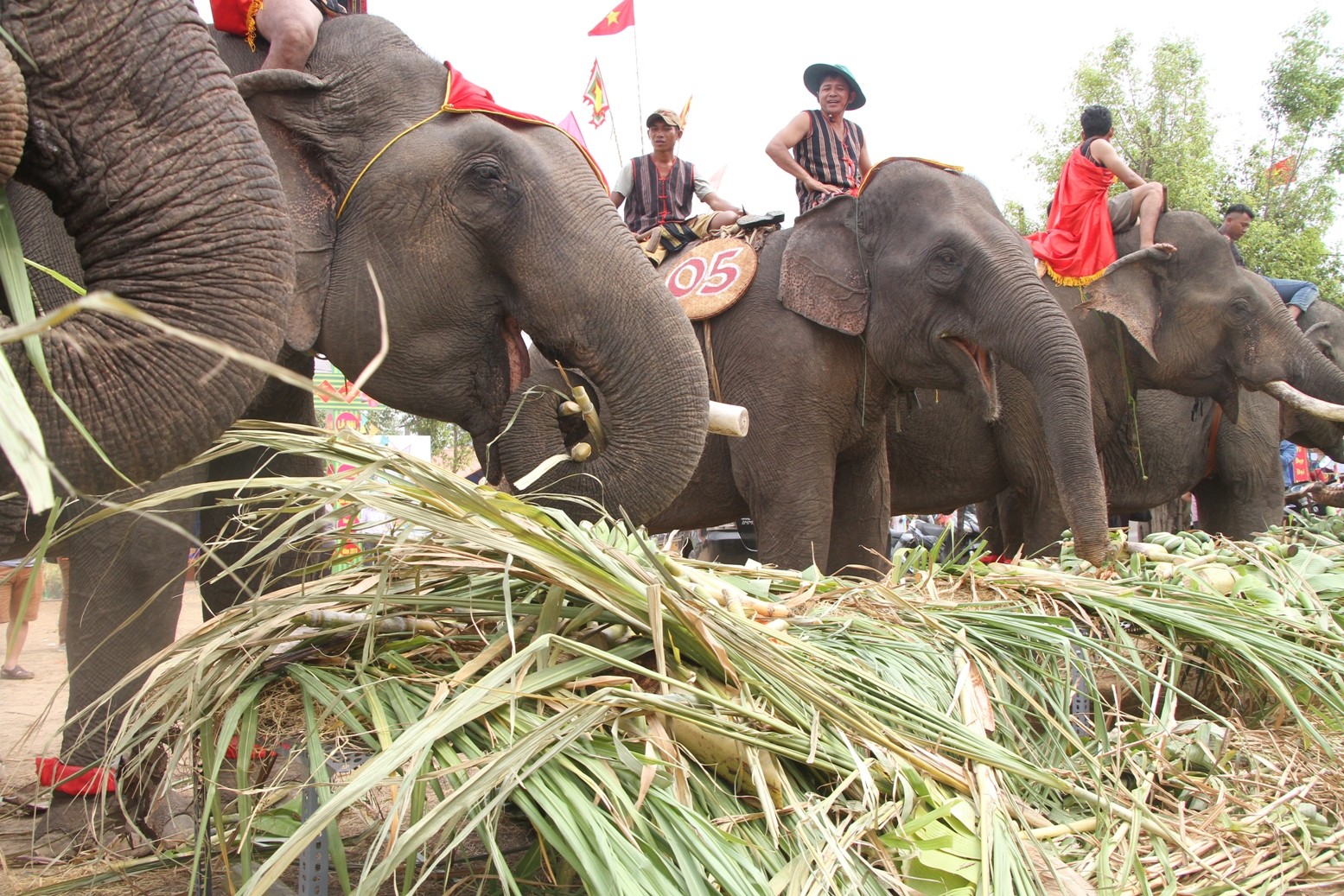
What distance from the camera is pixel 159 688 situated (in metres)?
1.93

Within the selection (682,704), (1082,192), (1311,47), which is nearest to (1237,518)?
(1082,192)

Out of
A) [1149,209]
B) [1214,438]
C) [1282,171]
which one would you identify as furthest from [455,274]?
[1282,171]

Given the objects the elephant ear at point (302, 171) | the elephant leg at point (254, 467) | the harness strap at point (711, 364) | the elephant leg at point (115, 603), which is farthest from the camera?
the harness strap at point (711, 364)

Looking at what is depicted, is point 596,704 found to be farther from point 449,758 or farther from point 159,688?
point 159,688

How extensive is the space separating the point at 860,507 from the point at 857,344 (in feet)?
2.63

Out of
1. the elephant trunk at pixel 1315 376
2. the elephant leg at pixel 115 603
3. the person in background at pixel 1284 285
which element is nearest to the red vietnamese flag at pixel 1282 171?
the person in background at pixel 1284 285

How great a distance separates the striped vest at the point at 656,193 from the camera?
657 centimetres

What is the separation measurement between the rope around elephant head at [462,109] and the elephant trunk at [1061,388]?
2.02 metres

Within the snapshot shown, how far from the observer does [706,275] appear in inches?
232

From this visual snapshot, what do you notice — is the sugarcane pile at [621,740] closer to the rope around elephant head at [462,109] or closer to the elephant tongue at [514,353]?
the elephant tongue at [514,353]

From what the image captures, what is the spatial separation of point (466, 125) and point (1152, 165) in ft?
67.8

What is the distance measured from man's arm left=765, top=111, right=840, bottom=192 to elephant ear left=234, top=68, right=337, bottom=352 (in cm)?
330

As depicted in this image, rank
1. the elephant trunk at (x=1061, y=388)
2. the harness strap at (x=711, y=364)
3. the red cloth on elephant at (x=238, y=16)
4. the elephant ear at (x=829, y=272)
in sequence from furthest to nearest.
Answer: the harness strap at (x=711, y=364), the elephant ear at (x=829, y=272), the elephant trunk at (x=1061, y=388), the red cloth on elephant at (x=238, y=16)

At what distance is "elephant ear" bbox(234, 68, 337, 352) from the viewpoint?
345 cm
